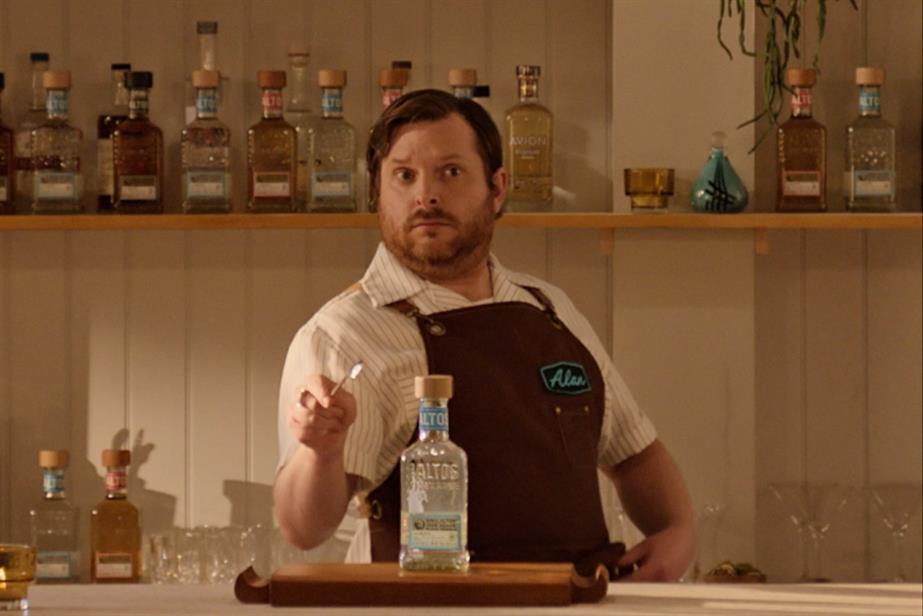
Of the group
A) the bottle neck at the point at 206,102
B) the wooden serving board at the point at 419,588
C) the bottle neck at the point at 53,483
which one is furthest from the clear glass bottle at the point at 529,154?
the wooden serving board at the point at 419,588

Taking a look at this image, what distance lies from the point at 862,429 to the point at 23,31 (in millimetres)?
1761

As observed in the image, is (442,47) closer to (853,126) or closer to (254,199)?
(254,199)

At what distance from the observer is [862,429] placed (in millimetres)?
3131

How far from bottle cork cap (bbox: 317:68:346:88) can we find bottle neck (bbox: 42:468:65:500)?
848 millimetres

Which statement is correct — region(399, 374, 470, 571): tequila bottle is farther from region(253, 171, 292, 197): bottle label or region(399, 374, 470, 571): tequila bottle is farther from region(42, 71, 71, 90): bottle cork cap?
region(42, 71, 71, 90): bottle cork cap

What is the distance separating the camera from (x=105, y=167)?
303 cm

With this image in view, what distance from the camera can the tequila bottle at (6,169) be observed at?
2.99 meters

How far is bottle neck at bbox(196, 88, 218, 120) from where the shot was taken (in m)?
2.94

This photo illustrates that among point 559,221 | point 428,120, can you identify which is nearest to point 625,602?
point 428,120

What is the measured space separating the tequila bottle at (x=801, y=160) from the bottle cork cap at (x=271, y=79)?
2.92 ft

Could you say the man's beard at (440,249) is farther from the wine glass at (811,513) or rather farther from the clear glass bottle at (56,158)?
the wine glass at (811,513)

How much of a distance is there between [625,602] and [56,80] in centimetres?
183

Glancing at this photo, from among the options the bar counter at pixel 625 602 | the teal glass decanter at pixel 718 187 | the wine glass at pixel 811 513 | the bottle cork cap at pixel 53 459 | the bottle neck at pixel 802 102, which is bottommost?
the wine glass at pixel 811 513

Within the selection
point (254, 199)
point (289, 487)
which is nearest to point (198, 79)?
point (254, 199)
